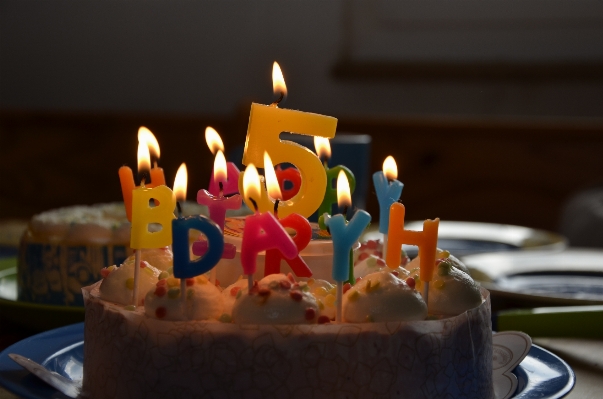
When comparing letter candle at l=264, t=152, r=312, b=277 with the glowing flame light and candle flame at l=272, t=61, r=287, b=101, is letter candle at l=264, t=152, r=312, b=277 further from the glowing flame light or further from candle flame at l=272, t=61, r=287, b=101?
candle flame at l=272, t=61, r=287, b=101

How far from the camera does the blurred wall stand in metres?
4.53

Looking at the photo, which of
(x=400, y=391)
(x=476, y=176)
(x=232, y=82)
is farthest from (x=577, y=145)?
(x=400, y=391)

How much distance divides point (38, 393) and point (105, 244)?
1.90 ft

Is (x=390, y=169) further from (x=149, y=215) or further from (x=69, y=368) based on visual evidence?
(x=69, y=368)

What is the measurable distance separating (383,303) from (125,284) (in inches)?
12.7

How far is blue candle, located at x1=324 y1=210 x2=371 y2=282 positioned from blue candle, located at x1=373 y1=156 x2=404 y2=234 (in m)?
0.30

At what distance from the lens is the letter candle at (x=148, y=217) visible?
0.99 metres

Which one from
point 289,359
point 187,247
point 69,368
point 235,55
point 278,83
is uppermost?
point 235,55

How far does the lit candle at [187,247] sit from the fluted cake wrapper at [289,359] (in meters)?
0.06

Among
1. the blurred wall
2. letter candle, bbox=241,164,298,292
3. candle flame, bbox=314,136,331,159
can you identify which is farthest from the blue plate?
the blurred wall

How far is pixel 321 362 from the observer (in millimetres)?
864

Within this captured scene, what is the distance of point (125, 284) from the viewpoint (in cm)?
101

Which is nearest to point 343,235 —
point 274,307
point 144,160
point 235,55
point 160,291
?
point 274,307

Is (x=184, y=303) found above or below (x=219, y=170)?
below
